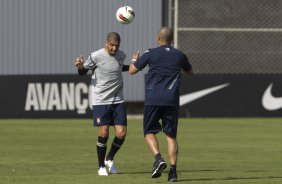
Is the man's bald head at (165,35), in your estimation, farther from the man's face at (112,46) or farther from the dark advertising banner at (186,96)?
the dark advertising banner at (186,96)

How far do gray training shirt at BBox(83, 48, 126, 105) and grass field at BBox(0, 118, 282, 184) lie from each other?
3.48ft

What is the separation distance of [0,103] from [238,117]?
6.87 metres

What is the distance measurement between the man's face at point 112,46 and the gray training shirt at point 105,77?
0.11 meters

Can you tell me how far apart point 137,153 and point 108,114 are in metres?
3.42

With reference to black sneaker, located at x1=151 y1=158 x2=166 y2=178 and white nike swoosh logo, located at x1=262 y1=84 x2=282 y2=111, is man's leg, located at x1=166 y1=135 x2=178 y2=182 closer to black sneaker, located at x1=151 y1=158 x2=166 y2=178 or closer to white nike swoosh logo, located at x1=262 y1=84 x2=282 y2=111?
black sneaker, located at x1=151 y1=158 x2=166 y2=178

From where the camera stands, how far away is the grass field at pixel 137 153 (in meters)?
13.5

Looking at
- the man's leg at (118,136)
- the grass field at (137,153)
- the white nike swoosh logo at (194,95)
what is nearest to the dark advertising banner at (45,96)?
the grass field at (137,153)

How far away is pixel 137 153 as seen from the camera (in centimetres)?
1752

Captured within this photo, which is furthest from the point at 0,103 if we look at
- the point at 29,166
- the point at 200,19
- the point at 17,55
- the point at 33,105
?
the point at 29,166

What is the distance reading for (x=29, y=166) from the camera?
48.9ft

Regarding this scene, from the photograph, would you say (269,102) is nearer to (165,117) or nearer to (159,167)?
(165,117)

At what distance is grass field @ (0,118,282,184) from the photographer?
44.2 feet

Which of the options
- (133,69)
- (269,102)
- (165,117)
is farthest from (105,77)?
(269,102)

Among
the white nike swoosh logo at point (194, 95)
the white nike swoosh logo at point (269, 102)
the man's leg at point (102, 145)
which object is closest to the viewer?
the man's leg at point (102, 145)
